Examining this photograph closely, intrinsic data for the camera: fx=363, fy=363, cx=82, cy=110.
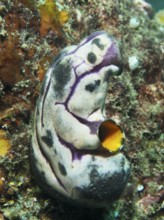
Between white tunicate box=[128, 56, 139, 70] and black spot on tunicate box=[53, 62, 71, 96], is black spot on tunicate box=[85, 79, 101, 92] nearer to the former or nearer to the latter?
black spot on tunicate box=[53, 62, 71, 96]

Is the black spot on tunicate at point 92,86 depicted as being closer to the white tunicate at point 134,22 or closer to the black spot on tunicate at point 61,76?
the black spot on tunicate at point 61,76

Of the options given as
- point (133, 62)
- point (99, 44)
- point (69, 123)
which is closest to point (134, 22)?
point (133, 62)

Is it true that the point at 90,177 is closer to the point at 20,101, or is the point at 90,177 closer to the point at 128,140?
the point at 20,101

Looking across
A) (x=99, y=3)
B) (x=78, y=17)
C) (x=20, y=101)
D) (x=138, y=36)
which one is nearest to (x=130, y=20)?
(x=138, y=36)

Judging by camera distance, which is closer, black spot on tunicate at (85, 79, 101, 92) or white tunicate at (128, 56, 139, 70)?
black spot on tunicate at (85, 79, 101, 92)

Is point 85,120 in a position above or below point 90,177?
above

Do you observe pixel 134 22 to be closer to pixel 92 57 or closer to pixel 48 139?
pixel 92 57

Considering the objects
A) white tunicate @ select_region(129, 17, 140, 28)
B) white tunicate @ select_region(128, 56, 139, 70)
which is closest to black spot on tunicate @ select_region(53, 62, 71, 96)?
white tunicate @ select_region(128, 56, 139, 70)

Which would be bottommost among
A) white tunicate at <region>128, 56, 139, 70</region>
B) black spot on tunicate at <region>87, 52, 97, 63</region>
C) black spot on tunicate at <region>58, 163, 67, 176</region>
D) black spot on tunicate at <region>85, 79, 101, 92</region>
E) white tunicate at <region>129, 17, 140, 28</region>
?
white tunicate at <region>128, 56, 139, 70</region>
